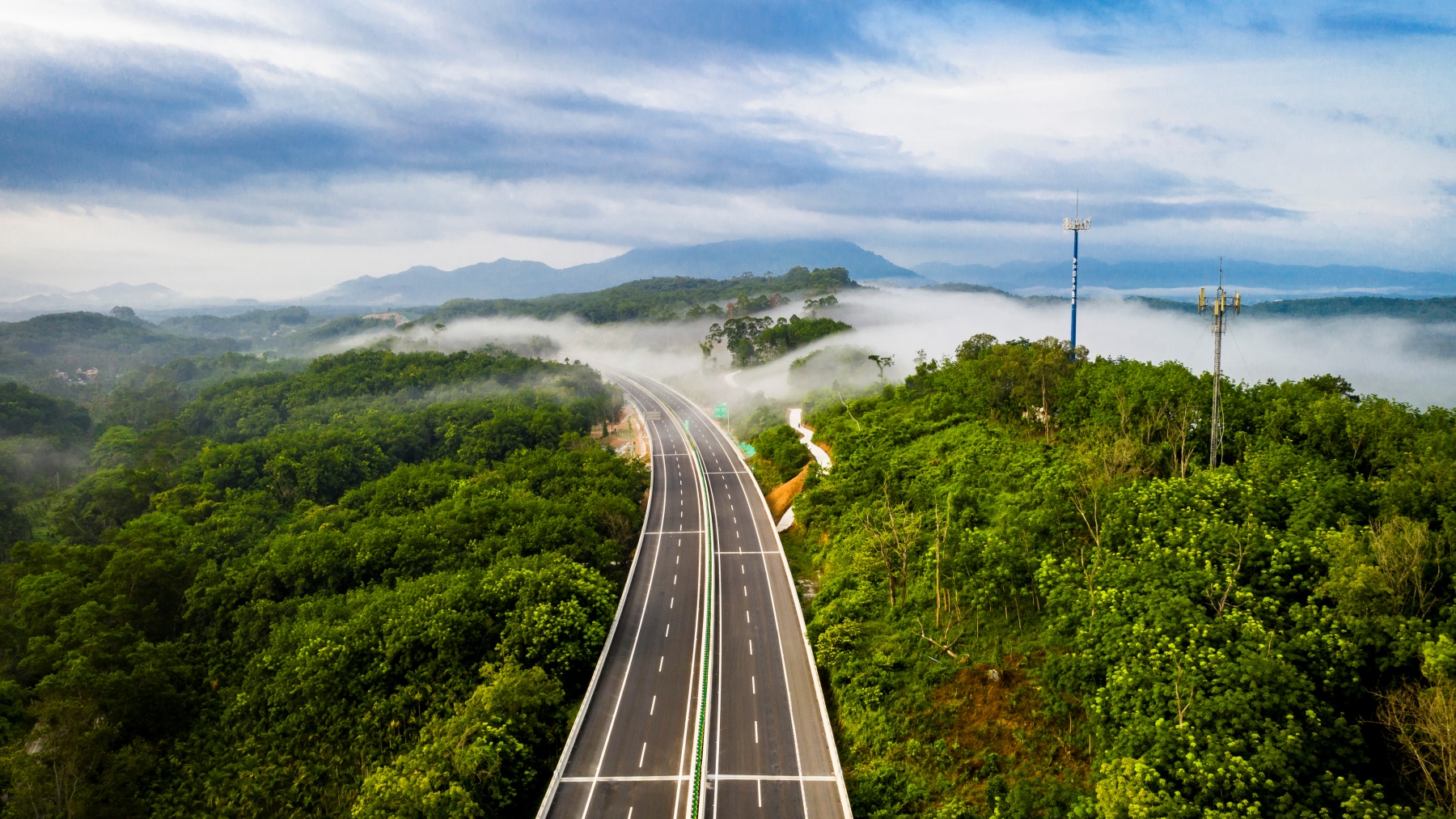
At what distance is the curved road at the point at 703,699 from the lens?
91.2 feet

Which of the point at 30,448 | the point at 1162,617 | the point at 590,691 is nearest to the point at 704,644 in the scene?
the point at 590,691

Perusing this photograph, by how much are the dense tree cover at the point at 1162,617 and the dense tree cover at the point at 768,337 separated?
90.5 meters

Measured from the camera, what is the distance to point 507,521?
51.1 meters

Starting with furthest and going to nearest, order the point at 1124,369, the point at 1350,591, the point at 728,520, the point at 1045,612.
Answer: the point at 728,520
the point at 1124,369
the point at 1045,612
the point at 1350,591

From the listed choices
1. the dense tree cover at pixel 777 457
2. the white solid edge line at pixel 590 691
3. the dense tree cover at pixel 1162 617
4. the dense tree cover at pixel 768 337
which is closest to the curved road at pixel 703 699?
the white solid edge line at pixel 590 691

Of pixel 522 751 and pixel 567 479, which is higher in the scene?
pixel 567 479

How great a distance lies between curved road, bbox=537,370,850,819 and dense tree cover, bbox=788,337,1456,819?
209 centimetres

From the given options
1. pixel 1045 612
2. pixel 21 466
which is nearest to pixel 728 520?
pixel 1045 612

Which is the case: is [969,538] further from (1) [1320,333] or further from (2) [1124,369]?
(1) [1320,333]

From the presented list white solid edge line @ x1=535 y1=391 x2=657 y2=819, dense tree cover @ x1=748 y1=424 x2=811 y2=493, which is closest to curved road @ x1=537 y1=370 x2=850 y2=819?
white solid edge line @ x1=535 y1=391 x2=657 y2=819

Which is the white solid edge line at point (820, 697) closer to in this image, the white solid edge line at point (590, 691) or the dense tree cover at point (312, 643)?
the white solid edge line at point (590, 691)

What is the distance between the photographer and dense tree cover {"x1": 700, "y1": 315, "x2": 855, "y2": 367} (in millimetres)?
137250

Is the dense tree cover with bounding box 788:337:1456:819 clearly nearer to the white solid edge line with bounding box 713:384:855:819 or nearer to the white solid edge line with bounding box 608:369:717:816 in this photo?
the white solid edge line with bounding box 713:384:855:819

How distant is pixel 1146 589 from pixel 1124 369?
2632 centimetres
